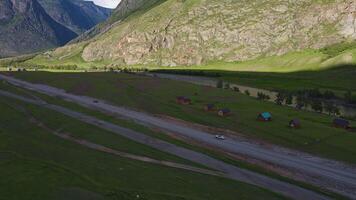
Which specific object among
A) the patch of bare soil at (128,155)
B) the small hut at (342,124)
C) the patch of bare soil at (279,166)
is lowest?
the patch of bare soil at (279,166)

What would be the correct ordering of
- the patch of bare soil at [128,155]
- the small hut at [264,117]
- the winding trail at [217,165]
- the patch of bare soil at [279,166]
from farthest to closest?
the small hut at [264,117] → the patch of bare soil at [128,155] → the patch of bare soil at [279,166] → the winding trail at [217,165]

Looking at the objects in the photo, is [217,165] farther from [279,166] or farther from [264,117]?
[264,117]

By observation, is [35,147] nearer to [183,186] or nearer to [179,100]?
[183,186]

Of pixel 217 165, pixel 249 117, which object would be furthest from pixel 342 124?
pixel 217 165

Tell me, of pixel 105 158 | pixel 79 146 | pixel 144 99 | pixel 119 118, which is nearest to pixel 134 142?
pixel 79 146

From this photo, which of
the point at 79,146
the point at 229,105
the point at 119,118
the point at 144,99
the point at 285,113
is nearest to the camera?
the point at 79,146

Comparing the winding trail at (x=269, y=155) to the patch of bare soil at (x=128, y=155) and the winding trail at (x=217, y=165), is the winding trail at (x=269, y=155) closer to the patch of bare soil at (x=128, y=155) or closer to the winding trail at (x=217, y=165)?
the winding trail at (x=217, y=165)

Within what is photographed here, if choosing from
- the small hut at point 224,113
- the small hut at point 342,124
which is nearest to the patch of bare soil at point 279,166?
the small hut at point 224,113

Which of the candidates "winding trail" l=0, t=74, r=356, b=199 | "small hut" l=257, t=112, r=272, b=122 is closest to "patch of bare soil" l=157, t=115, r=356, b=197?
"winding trail" l=0, t=74, r=356, b=199
